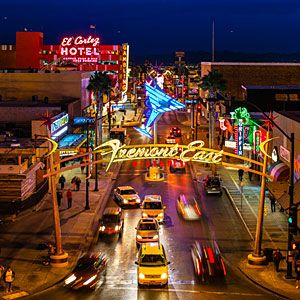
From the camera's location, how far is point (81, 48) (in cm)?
14600

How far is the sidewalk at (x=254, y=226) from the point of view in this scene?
109ft

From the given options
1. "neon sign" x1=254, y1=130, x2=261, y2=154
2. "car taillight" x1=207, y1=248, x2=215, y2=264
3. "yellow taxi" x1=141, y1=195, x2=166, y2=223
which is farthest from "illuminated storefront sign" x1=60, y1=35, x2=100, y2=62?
"car taillight" x1=207, y1=248, x2=215, y2=264

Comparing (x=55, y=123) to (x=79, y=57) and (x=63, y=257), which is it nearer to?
(x=63, y=257)

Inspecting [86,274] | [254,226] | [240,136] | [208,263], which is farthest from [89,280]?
[240,136]

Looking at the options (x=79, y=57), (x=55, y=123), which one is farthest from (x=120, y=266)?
(x=79, y=57)

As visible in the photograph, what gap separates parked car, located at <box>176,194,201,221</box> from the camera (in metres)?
49.2

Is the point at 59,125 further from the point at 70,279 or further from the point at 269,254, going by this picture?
the point at 70,279

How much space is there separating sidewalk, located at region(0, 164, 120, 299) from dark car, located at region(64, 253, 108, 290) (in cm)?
106

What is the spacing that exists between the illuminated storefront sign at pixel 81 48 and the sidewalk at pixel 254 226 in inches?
2962

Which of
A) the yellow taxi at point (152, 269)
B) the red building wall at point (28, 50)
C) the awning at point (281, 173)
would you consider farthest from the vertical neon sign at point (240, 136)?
the red building wall at point (28, 50)

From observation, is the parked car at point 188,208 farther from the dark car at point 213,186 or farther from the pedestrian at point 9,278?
the pedestrian at point 9,278

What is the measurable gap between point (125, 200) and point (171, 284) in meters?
20.2

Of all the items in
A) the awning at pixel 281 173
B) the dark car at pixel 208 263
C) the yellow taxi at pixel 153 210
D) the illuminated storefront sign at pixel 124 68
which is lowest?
the dark car at pixel 208 263

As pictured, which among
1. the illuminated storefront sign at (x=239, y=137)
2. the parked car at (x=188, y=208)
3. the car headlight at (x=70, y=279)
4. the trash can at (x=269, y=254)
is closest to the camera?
the car headlight at (x=70, y=279)
